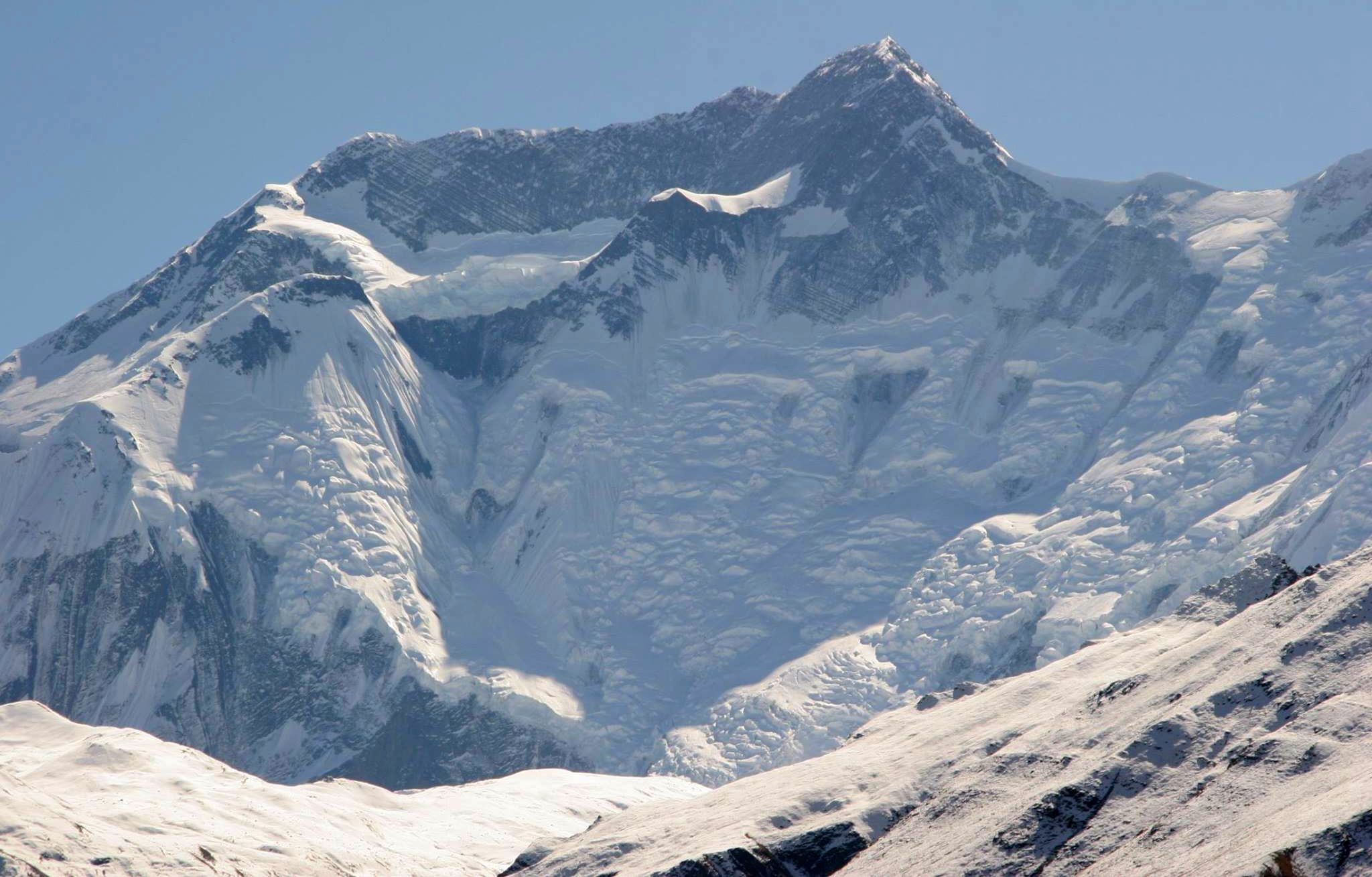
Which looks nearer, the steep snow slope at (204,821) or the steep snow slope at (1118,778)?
the steep snow slope at (1118,778)

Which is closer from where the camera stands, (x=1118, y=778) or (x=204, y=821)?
(x=1118, y=778)

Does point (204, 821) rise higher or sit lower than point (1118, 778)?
lower

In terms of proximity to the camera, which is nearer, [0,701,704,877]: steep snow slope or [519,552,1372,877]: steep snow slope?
[519,552,1372,877]: steep snow slope

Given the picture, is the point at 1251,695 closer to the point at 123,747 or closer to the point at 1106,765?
the point at 1106,765

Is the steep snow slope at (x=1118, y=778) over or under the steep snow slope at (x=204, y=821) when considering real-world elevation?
over

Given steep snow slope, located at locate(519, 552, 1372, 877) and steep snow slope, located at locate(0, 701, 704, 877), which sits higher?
steep snow slope, located at locate(519, 552, 1372, 877)
